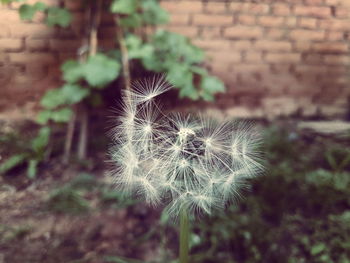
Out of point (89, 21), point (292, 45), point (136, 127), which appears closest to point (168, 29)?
point (89, 21)

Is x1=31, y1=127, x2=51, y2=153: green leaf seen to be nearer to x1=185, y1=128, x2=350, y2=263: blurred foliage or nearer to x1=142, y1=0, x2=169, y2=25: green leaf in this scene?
x1=142, y1=0, x2=169, y2=25: green leaf

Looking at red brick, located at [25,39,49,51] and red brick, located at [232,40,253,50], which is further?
red brick, located at [232,40,253,50]

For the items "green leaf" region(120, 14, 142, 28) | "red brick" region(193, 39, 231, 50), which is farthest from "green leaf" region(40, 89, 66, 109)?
"red brick" region(193, 39, 231, 50)

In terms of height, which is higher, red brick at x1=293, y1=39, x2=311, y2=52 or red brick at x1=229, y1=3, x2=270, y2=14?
red brick at x1=229, y1=3, x2=270, y2=14

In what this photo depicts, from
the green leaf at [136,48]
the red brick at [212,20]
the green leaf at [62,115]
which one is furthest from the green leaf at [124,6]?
the green leaf at [62,115]

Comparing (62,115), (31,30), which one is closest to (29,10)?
(31,30)

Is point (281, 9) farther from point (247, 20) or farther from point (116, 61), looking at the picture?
point (116, 61)
